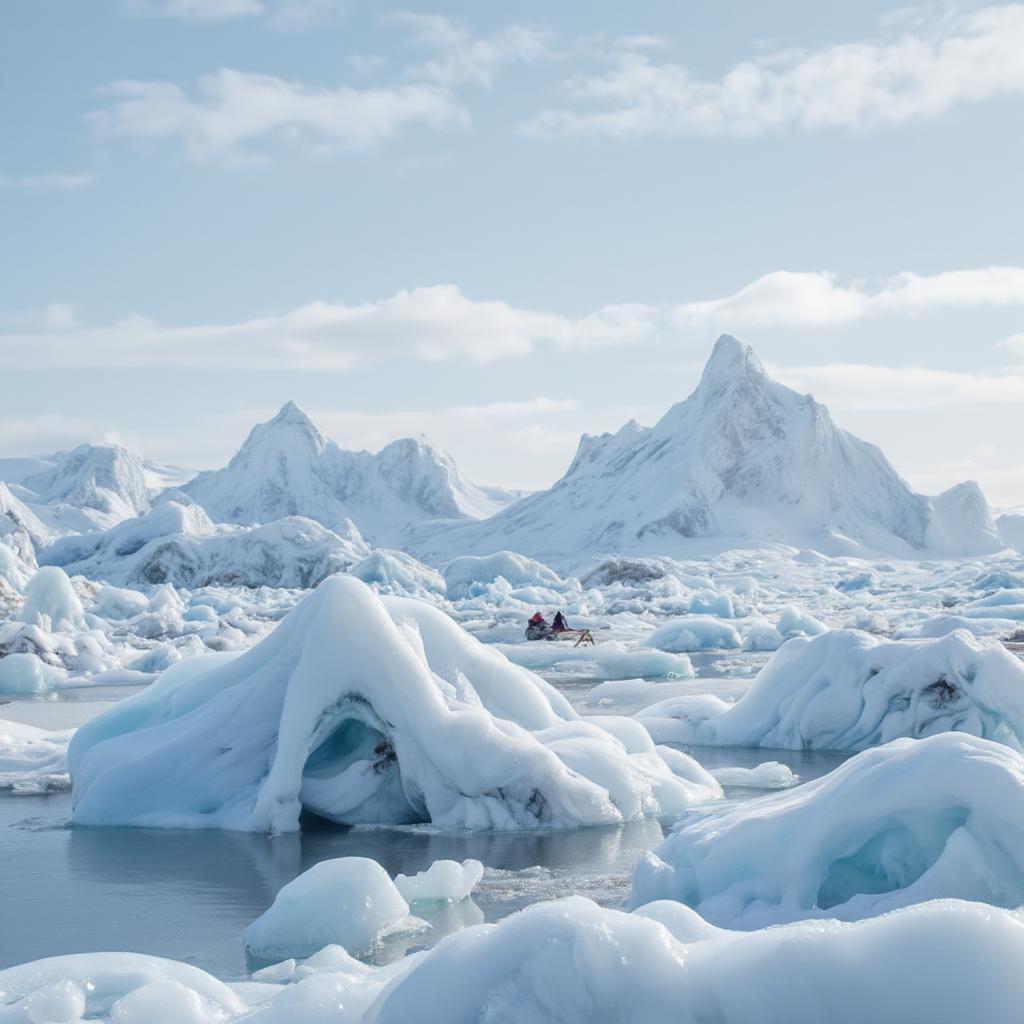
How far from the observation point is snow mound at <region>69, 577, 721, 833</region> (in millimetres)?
8672

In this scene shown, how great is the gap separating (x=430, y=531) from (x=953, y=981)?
96.1m

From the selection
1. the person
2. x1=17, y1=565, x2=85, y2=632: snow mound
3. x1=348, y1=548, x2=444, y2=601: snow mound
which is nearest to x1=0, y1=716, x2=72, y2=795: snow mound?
x1=17, y1=565, x2=85, y2=632: snow mound

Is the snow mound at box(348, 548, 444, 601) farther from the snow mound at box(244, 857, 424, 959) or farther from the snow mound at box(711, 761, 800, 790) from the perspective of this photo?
the snow mound at box(244, 857, 424, 959)

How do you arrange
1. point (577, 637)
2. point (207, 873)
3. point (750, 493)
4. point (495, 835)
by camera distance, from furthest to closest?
point (750, 493) < point (577, 637) < point (495, 835) < point (207, 873)

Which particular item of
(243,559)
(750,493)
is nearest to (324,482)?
(750,493)

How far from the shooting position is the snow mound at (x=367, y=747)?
867 cm

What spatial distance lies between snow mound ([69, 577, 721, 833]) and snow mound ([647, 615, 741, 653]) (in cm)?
1624

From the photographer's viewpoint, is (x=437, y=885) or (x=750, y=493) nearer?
(x=437, y=885)

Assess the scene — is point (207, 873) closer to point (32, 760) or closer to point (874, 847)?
point (874, 847)

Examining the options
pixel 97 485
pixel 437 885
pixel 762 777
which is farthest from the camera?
pixel 97 485

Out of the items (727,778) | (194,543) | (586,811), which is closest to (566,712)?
(727,778)

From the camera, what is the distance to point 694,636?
86.5 ft

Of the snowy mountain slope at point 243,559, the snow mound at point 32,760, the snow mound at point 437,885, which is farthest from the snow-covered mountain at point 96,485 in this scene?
the snow mound at point 437,885

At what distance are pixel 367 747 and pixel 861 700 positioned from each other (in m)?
5.05
